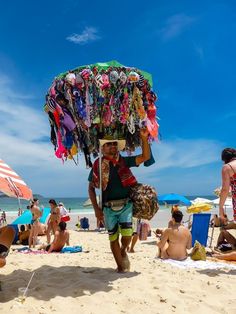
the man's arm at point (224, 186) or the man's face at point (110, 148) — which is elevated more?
the man's face at point (110, 148)

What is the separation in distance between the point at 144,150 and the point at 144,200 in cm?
67

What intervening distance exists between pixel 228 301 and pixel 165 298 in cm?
63

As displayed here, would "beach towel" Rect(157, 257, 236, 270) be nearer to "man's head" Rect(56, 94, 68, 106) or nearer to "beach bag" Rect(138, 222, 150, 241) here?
"man's head" Rect(56, 94, 68, 106)

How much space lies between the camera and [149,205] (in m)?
4.36

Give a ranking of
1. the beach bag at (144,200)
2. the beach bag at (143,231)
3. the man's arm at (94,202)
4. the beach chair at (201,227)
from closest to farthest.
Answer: the beach bag at (144,200) < the man's arm at (94,202) < the beach chair at (201,227) < the beach bag at (143,231)

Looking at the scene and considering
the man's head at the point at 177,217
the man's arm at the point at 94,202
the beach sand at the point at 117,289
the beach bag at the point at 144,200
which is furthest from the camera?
the man's head at the point at 177,217

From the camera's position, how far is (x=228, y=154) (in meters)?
5.14

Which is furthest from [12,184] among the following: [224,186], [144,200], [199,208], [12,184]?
[199,208]

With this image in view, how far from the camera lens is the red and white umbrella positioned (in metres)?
3.34

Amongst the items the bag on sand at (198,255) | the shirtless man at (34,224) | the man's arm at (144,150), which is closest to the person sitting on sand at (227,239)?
the bag on sand at (198,255)

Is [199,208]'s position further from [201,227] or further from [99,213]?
[99,213]

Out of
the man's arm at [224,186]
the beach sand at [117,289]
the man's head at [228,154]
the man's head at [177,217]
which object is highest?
the man's head at [228,154]

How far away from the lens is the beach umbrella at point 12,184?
11.0 feet

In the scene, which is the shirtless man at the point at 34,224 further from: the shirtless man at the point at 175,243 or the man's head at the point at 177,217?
the man's head at the point at 177,217
